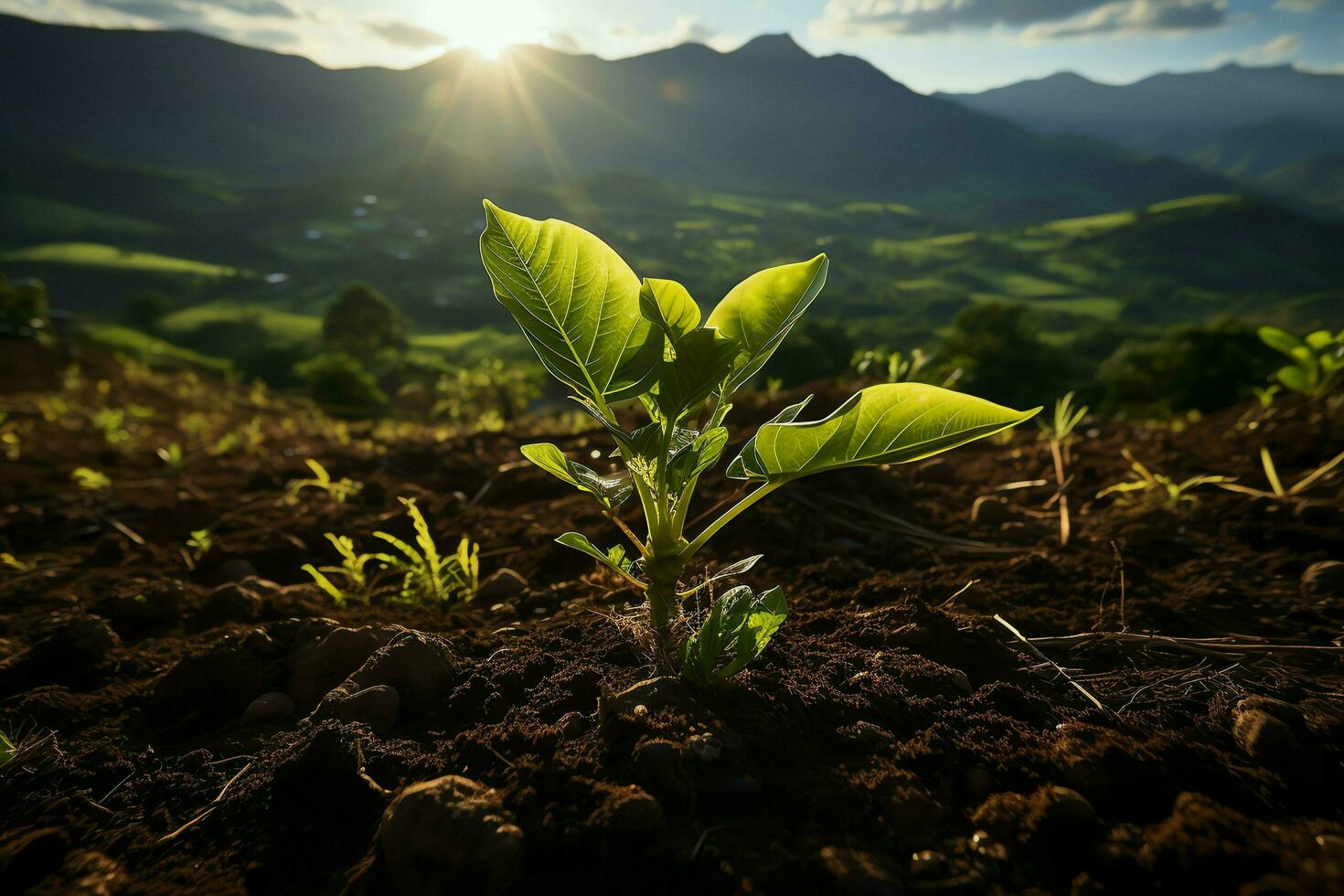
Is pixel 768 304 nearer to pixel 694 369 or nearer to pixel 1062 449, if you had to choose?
pixel 694 369

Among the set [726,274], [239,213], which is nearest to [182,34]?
[239,213]

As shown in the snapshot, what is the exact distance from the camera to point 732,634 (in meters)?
1.30

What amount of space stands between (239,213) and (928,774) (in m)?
94.9

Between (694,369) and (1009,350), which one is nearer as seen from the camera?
(694,369)

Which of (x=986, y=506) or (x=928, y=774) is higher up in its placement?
(x=928, y=774)

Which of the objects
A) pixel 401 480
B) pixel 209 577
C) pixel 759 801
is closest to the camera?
pixel 759 801

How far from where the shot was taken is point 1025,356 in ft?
71.0

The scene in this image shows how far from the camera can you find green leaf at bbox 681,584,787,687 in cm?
128

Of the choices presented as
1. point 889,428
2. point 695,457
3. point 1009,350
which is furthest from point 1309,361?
point 1009,350

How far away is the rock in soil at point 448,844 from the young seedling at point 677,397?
451 mm

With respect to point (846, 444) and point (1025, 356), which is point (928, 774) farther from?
point (1025, 356)

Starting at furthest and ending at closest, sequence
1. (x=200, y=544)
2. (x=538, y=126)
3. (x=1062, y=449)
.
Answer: (x=538, y=126) → (x=1062, y=449) → (x=200, y=544)

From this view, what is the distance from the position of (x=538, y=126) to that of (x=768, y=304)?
463 feet

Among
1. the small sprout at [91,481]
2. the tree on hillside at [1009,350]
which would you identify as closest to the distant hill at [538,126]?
the tree on hillside at [1009,350]
